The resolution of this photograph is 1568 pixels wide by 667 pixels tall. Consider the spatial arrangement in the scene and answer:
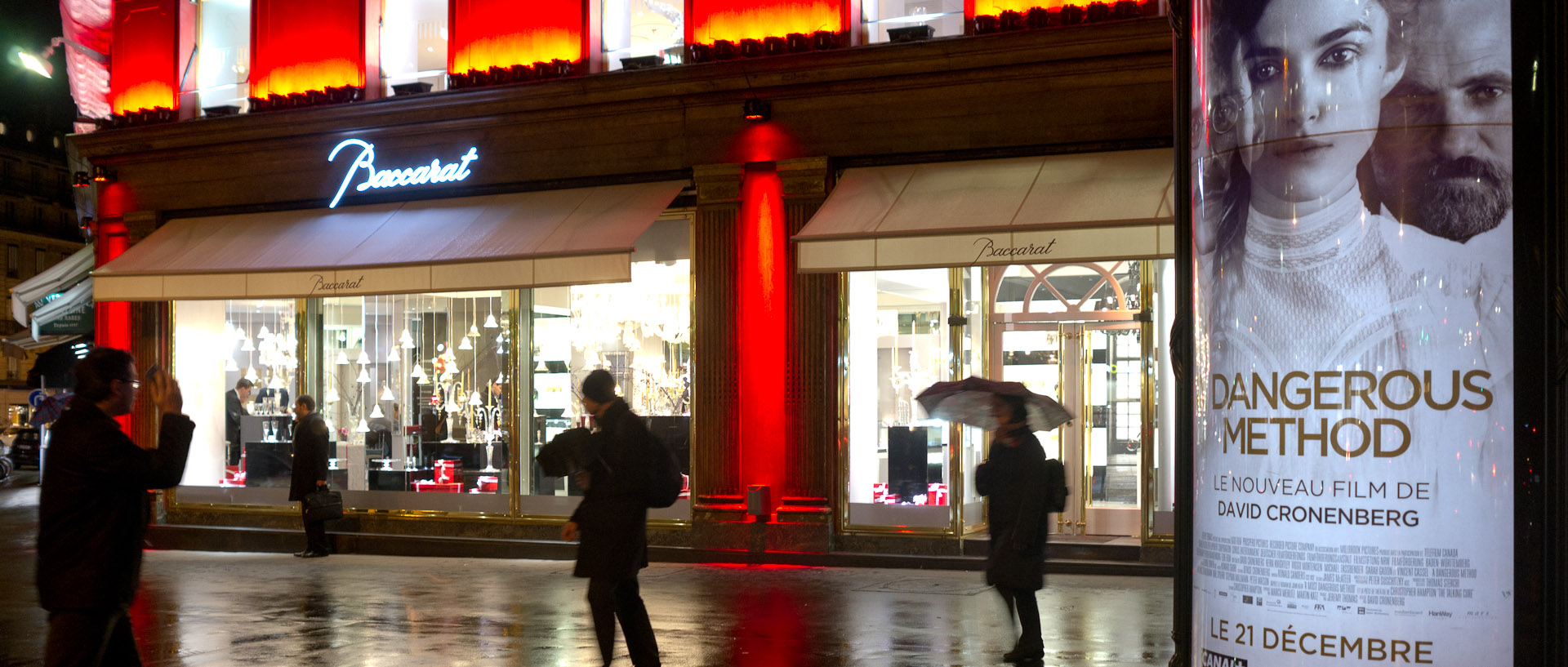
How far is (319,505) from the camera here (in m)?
15.4

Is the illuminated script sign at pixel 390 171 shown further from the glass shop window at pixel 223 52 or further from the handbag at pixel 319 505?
the handbag at pixel 319 505

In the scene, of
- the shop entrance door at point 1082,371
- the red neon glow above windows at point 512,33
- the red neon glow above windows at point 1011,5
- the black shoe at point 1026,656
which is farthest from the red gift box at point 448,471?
the black shoe at point 1026,656

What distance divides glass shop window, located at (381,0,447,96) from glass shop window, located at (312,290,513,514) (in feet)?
8.50

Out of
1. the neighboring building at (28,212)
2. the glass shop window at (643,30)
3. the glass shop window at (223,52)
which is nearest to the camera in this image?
the glass shop window at (643,30)

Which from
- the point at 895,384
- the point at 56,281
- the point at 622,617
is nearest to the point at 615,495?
the point at 622,617

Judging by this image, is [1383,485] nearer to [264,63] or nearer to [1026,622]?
[1026,622]

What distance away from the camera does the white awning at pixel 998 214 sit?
12.3 meters

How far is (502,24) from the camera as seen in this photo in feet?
51.2

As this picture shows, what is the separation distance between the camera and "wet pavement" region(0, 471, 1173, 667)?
8.93m

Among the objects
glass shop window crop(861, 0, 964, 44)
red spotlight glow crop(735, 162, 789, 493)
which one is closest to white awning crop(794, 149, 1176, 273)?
red spotlight glow crop(735, 162, 789, 493)

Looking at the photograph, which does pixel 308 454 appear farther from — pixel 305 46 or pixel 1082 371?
pixel 1082 371

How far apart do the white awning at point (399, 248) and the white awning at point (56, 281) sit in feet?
12.4

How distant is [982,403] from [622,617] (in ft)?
8.95

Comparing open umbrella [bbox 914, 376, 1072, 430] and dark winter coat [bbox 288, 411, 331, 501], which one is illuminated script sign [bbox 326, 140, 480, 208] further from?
open umbrella [bbox 914, 376, 1072, 430]
